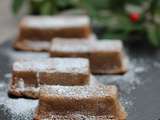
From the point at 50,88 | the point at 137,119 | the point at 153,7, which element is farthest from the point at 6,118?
the point at 153,7

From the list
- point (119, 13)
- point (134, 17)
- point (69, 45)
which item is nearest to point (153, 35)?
point (134, 17)

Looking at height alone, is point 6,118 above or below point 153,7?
below

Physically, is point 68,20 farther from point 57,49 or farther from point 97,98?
point 97,98

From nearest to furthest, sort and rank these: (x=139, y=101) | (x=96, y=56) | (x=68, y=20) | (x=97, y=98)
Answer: (x=97, y=98) < (x=139, y=101) < (x=96, y=56) < (x=68, y=20)

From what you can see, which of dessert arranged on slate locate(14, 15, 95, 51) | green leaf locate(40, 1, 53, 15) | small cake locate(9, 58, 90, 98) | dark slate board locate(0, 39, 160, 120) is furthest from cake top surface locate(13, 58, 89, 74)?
green leaf locate(40, 1, 53, 15)

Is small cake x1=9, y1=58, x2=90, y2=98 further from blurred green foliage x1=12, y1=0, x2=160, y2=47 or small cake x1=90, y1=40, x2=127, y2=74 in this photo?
blurred green foliage x1=12, y1=0, x2=160, y2=47

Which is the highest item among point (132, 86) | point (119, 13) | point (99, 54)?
point (119, 13)

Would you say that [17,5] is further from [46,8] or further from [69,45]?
[69,45]
